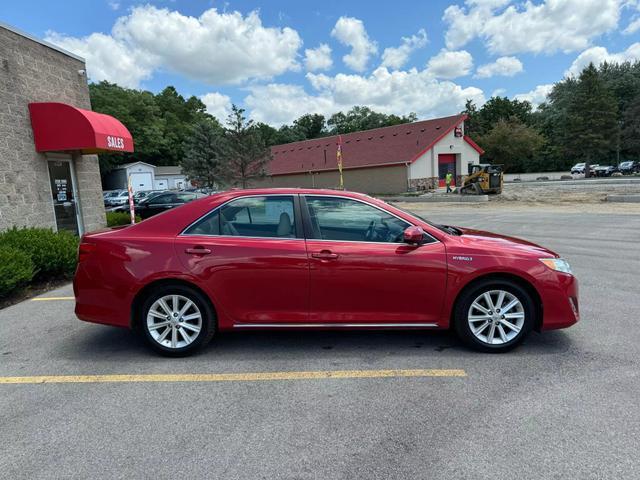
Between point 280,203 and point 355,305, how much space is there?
3.99 ft

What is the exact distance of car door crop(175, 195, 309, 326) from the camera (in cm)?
407

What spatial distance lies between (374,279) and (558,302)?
1718 mm

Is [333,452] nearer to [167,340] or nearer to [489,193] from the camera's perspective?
[167,340]

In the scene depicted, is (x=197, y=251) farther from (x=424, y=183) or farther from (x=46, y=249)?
(x=424, y=183)

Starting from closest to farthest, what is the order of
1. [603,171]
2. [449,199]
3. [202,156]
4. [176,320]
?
1. [176,320]
2. [449,199]
3. [202,156]
4. [603,171]

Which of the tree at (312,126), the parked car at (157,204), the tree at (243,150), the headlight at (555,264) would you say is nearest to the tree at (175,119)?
the tree at (312,126)

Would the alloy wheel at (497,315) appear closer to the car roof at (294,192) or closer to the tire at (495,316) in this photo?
the tire at (495,316)

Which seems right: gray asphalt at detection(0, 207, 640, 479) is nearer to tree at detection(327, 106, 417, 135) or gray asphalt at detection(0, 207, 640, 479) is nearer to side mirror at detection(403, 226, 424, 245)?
side mirror at detection(403, 226, 424, 245)

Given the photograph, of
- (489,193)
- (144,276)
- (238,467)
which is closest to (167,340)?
(144,276)

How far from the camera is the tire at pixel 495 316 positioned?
4.12 m

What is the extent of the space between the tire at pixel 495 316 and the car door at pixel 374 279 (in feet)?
0.88

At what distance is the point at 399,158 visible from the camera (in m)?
36.4

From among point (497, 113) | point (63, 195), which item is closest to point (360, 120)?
point (497, 113)

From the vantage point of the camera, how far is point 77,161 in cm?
1169
